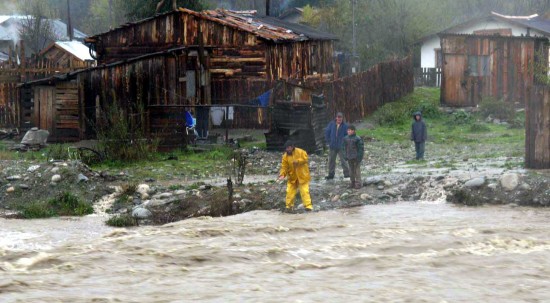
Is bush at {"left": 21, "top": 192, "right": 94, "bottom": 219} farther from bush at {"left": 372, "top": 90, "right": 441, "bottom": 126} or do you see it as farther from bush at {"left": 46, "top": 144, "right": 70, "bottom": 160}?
bush at {"left": 372, "top": 90, "right": 441, "bottom": 126}

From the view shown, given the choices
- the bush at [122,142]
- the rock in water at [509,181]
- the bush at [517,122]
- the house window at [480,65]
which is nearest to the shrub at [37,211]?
the bush at [122,142]

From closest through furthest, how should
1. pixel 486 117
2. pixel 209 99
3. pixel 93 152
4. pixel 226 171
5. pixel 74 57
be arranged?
pixel 226 171, pixel 93 152, pixel 209 99, pixel 486 117, pixel 74 57

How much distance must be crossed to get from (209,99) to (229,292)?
19.1 metres

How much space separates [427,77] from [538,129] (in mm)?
27067

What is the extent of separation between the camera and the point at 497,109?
32812mm

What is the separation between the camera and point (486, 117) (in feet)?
109

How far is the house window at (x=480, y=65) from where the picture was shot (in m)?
34.8

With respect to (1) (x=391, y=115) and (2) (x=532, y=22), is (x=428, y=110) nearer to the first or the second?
(1) (x=391, y=115)

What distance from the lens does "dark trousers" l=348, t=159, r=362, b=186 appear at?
18719 mm

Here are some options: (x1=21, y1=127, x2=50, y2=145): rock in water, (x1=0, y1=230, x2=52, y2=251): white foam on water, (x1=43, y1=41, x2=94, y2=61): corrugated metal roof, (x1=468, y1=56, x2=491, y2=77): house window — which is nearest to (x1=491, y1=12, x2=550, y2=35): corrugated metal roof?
(x1=468, y1=56, x2=491, y2=77): house window

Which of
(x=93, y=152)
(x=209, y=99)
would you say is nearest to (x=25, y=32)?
(x=209, y=99)

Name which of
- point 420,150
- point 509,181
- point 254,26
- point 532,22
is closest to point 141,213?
point 509,181

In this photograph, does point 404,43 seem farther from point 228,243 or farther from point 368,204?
point 228,243

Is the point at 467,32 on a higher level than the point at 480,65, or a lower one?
higher
